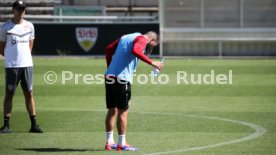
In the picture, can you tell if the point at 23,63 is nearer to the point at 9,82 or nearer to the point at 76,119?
the point at 9,82

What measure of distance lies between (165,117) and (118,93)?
439cm

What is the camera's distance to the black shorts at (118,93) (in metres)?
12.4

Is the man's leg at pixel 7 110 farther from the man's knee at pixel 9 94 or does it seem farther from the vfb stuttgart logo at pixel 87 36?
the vfb stuttgart logo at pixel 87 36

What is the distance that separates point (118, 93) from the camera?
40.9ft

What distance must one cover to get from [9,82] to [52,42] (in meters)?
20.5

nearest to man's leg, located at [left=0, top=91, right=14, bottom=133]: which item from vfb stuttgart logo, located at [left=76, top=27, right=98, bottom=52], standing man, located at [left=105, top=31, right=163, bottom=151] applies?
standing man, located at [left=105, top=31, right=163, bottom=151]

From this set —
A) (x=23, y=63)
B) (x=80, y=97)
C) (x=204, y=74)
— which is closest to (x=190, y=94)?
(x=80, y=97)

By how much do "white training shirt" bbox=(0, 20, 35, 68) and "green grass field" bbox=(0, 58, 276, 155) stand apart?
1.21 meters

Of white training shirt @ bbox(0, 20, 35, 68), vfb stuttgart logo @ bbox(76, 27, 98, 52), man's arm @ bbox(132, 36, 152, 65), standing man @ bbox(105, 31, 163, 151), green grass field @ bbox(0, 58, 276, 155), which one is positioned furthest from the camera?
vfb stuttgart logo @ bbox(76, 27, 98, 52)

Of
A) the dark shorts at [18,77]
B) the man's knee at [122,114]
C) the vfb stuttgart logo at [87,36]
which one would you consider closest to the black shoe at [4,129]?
the dark shorts at [18,77]

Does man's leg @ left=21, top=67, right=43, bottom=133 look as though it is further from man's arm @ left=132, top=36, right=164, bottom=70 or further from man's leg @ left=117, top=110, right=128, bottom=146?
man's arm @ left=132, top=36, right=164, bottom=70

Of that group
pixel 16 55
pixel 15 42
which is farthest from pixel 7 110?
pixel 15 42

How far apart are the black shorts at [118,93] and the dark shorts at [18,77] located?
2.25 metres

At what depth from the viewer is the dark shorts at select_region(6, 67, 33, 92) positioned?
46.7 ft
